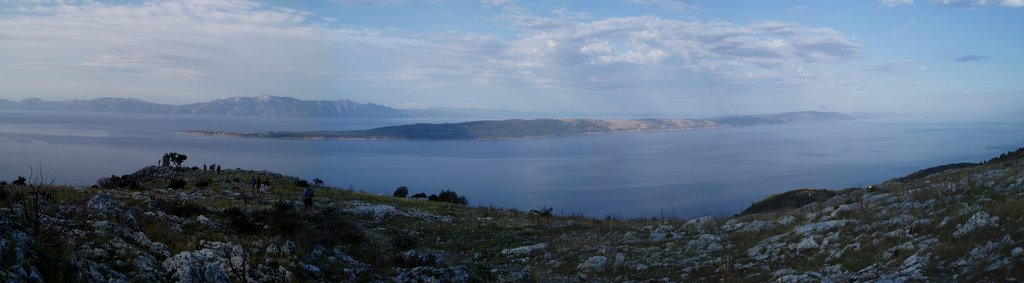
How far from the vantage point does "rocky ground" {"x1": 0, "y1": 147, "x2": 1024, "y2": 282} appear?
837 cm

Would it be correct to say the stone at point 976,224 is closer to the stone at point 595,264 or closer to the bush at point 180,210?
the stone at point 595,264

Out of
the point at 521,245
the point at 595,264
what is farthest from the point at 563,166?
the point at 595,264

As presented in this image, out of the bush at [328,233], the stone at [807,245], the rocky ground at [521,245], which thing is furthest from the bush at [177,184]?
the stone at [807,245]

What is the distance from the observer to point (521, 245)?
15992 mm

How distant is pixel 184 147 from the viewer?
15650 cm

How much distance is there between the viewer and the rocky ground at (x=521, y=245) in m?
8.37

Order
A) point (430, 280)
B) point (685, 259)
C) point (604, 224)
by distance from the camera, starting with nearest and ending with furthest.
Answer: point (430, 280), point (685, 259), point (604, 224)

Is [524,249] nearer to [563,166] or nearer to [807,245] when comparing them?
[807,245]

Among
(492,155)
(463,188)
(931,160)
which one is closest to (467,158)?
(492,155)

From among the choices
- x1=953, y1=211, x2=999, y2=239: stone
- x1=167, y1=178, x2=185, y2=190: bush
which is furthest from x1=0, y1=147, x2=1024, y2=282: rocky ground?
x1=167, y1=178, x2=185, y2=190: bush

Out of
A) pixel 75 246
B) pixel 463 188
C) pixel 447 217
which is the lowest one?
pixel 463 188

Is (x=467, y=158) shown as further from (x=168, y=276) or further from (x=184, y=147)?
(x=168, y=276)

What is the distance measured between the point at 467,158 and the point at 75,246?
15320cm

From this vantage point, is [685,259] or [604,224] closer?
[685,259]
